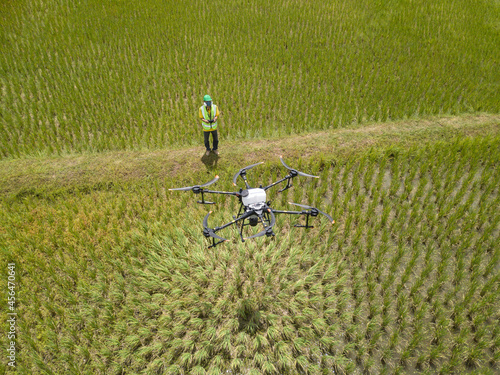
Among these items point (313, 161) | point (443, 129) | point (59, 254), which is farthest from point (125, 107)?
point (443, 129)

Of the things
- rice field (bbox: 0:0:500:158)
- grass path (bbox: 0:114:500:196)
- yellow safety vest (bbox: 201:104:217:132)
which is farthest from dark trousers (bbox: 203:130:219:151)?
rice field (bbox: 0:0:500:158)

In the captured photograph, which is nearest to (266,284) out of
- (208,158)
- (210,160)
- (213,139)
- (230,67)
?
(210,160)

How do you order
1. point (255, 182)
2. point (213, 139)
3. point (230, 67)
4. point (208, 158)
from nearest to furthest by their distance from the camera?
point (255, 182)
point (213, 139)
point (208, 158)
point (230, 67)

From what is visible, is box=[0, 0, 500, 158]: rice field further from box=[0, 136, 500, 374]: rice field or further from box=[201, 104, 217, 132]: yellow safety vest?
box=[0, 136, 500, 374]: rice field

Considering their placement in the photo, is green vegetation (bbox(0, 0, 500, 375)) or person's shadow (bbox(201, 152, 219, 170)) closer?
green vegetation (bbox(0, 0, 500, 375))

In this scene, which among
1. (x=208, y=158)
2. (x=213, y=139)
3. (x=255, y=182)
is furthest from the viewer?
(x=208, y=158)

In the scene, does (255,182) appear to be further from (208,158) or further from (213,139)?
(213,139)
